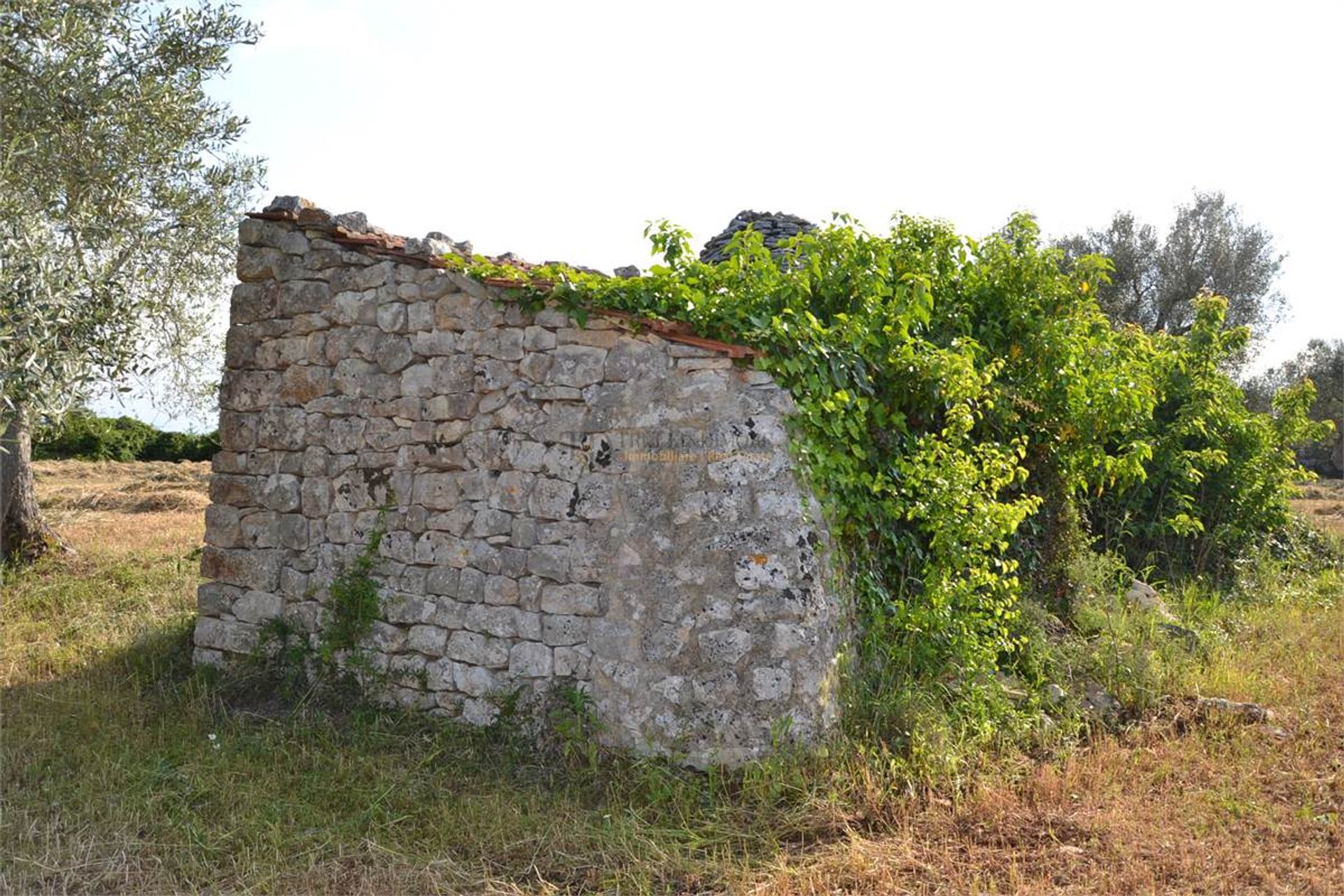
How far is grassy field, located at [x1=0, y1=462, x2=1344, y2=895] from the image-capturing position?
4621mm

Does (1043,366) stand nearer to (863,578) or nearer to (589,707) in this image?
(863,578)

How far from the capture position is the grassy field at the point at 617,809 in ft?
15.2

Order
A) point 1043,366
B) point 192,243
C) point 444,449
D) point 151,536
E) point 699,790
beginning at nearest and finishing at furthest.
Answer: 1. point 699,790
2. point 444,449
3. point 1043,366
4. point 192,243
5. point 151,536

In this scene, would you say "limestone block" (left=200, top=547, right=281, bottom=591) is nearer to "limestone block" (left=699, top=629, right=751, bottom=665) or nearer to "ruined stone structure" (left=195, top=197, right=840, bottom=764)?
"ruined stone structure" (left=195, top=197, right=840, bottom=764)

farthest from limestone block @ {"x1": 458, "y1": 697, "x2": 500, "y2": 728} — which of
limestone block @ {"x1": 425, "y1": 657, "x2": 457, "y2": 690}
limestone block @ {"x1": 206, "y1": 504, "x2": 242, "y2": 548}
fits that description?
limestone block @ {"x1": 206, "y1": 504, "x2": 242, "y2": 548}

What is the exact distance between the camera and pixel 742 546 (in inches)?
212

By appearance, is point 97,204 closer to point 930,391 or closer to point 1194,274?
point 930,391

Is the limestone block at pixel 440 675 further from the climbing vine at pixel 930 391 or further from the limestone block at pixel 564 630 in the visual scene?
the climbing vine at pixel 930 391

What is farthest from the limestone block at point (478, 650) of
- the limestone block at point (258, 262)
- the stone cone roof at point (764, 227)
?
the stone cone roof at point (764, 227)

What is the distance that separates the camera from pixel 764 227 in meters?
11.6

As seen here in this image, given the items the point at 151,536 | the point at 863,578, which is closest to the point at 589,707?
the point at 863,578

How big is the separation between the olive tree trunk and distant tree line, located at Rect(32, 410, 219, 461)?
32.3 feet

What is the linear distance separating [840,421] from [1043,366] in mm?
2412

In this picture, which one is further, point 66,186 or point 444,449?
point 66,186
